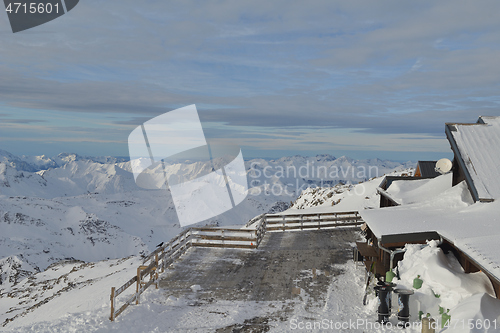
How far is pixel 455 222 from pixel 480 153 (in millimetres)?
5412

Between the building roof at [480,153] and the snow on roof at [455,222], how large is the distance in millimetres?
784

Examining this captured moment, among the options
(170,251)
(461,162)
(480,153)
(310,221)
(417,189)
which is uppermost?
(480,153)

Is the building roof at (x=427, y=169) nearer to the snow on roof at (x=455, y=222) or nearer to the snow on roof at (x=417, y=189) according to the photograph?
the snow on roof at (x=417, y=189)

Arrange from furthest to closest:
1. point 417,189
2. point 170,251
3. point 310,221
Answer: point 310,221, point 417,189, point 170,251

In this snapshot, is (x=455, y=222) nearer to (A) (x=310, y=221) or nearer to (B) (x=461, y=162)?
(B) (x=461, y=162)

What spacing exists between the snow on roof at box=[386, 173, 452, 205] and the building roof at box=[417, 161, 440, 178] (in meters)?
5.77

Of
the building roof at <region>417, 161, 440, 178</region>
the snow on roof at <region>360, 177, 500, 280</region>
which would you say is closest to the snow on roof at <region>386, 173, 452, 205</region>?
the snow on roof at <region>360, 177, 500, 280</region>

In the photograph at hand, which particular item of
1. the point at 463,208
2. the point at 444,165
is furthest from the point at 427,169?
the point at 463,208

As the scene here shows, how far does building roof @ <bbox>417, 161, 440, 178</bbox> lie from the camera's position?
27.0 meters

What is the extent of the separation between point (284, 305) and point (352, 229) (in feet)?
46.0

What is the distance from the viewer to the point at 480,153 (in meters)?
16.4

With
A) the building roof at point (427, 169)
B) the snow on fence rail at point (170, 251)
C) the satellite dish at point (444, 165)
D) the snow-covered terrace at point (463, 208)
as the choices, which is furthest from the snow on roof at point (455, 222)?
the building roof at point (427, 169)

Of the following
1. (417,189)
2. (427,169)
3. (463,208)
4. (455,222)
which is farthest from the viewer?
(427,169)

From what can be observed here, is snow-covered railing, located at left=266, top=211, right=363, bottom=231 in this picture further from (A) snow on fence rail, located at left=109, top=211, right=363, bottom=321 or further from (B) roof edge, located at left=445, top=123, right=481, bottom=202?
(B) roof edge, located at left=445, top=123, right=481, bottom=202
